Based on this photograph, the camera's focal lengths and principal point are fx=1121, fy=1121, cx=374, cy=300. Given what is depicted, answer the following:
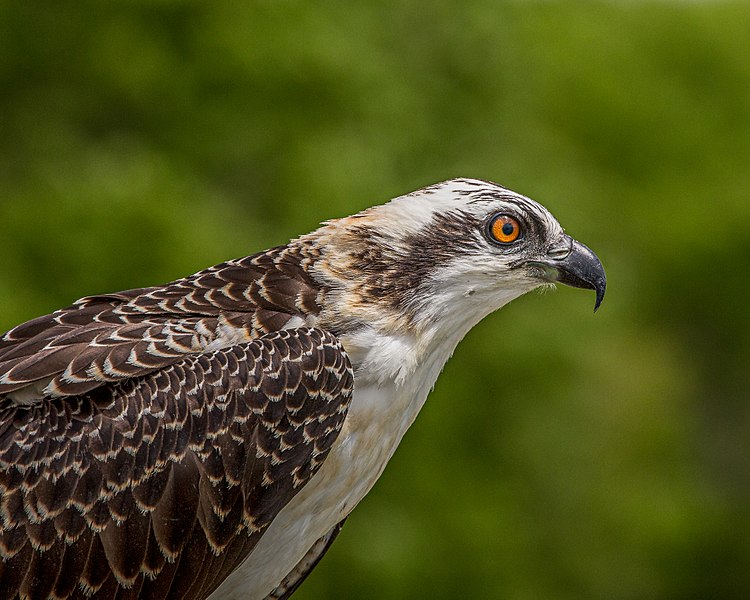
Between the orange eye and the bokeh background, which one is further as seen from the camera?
the bokeh background

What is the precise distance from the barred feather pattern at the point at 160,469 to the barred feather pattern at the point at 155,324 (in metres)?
0.09

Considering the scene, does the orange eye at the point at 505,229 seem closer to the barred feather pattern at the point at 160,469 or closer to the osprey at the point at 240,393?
the osprey at the point at 240,393

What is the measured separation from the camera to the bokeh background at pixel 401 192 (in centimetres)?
1274

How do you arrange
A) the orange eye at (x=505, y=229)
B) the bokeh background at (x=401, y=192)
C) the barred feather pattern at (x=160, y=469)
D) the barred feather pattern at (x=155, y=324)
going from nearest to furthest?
the barred feather pattern at (x=160, y=469) → the barred feather pattern at (x=155, y=324) → the orange eye at (x=505, y=229) → the bokeh background at (x=401, y=192)

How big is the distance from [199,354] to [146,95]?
1006 centimetres

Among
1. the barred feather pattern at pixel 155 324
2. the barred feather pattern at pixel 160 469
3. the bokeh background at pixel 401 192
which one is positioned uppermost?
the barred feather pattern at pixel 155 324

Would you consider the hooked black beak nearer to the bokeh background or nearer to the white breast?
the white breast

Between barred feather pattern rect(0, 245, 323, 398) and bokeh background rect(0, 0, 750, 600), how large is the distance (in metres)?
6.93

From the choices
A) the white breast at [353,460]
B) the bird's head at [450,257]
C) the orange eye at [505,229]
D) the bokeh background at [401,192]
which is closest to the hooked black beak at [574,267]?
the bird's head at [450,257]

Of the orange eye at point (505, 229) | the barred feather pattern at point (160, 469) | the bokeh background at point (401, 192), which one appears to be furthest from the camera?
the bokeh background at point (401, 192)

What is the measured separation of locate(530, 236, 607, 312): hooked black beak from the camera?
17.0 feet

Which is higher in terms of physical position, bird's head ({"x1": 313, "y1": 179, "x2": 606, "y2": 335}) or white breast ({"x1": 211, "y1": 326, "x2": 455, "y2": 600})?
bird's head ({"x1": 313, "y1": 179, "x2": 606, "y2": 335})

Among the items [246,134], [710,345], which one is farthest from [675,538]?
[246,134]

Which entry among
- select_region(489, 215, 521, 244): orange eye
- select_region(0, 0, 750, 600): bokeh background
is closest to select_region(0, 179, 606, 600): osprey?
select_region(489, 215, 521, 244): orange eye
